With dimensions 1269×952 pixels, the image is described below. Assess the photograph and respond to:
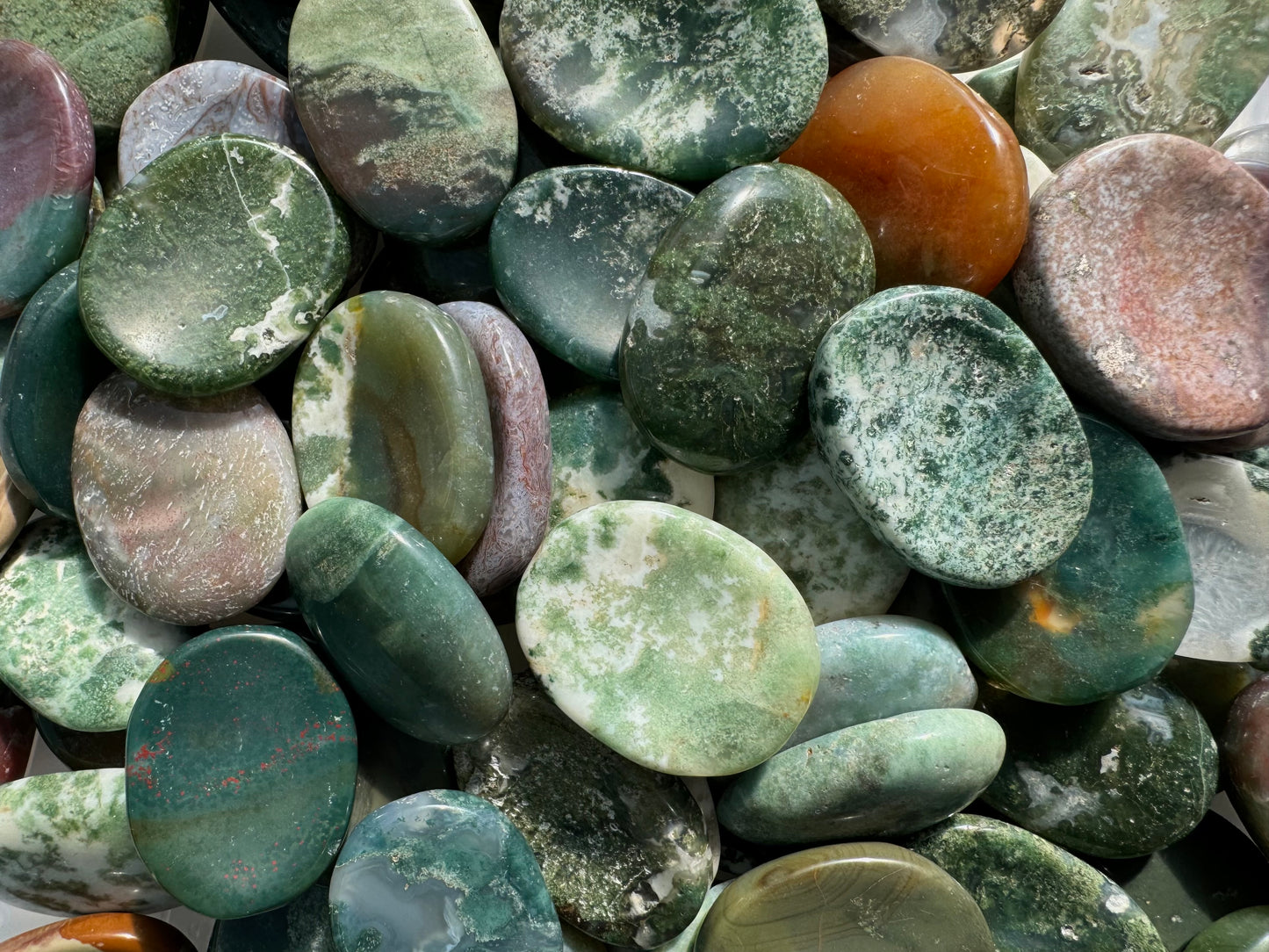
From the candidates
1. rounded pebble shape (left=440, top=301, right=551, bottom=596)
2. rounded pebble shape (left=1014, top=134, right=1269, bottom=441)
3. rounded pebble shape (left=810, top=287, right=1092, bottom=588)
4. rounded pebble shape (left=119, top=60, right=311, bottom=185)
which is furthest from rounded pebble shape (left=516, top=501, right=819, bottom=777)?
rounded pebble shape (left=119, top=60, right=311, bottom=185)

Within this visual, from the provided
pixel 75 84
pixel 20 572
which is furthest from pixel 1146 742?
pixel 75 84

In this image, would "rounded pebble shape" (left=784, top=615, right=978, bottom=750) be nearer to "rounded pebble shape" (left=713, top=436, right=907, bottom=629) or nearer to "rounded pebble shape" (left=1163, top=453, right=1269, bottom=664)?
"rounded pebble shape" (left=713, top=436, right=907, bottom=629)

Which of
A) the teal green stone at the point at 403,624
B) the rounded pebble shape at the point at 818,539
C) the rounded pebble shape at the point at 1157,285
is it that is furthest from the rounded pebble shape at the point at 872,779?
the rounded pebble shape at the point at 1157,285

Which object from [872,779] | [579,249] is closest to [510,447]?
[579,249]

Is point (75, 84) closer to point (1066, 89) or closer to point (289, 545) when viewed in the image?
point (289, 545)

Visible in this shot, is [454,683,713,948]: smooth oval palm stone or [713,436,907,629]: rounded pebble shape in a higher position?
[713,436,907,629]: rounded pebble shape

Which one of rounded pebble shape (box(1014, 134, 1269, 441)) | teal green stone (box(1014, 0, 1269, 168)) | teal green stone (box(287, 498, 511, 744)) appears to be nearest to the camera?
teal green stone (box(287, 498, 511, 744))

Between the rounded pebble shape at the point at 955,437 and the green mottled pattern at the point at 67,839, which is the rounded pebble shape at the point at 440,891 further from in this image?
the rounded pebble shape at the point at 955,437
